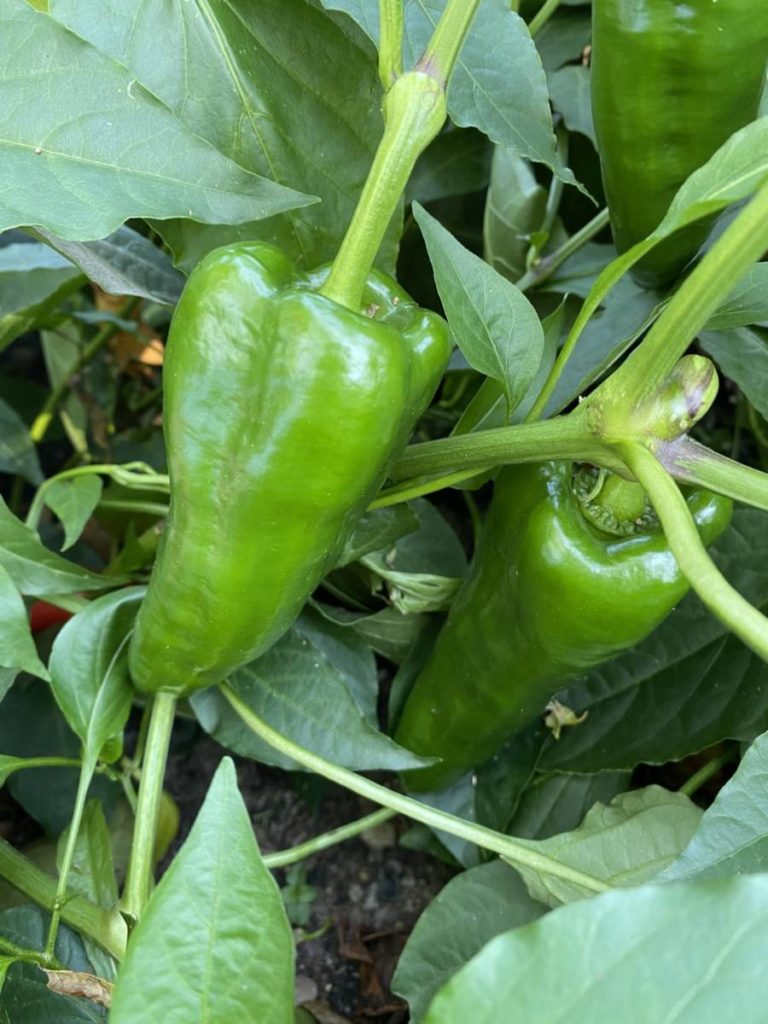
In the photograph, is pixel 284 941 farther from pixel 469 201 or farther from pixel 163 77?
pixel 469 201

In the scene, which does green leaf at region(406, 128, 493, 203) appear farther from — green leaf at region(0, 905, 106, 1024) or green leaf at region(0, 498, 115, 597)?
green leaf at region(0, 905, 106, 1024)

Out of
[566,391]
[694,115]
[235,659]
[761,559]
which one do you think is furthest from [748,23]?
[235,659]

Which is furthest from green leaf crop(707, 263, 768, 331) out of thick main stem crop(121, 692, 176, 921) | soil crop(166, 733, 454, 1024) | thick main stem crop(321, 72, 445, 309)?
soil crop(166, 733, 454, 1024)

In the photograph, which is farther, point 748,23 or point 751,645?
point 748,23

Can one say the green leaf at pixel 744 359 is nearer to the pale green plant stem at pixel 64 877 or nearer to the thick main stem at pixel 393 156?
the thick main stem at pixel 393 156

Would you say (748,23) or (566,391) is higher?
(748,23)

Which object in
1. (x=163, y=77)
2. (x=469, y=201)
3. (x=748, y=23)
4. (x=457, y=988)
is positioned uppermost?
(x=748, y=23)

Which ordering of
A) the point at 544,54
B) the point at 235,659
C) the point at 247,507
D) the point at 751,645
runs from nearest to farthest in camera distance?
the point at 751,645 → the point at 247,507 → the point at 235,659 → the point at 544,54
